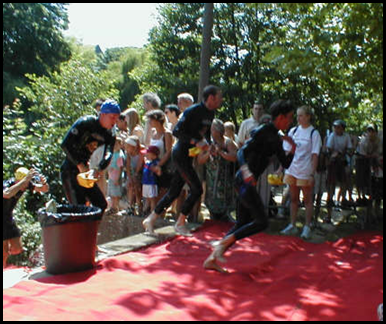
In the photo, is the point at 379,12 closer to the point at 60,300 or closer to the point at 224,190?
the point at 60,300

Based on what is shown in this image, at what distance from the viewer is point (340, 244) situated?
7.07 meters

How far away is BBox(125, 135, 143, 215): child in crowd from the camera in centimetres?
848

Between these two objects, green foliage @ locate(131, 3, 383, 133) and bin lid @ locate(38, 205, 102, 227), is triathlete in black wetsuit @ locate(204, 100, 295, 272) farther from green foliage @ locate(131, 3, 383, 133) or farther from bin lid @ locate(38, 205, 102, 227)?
green foliage @ locate(131, 3, 383, 133)

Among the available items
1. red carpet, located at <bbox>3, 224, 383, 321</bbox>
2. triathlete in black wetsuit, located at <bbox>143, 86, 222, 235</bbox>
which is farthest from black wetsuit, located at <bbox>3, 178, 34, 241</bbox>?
triathlete in black wetsuit, located at <bbox>143, 86, 222, 235</bbox>

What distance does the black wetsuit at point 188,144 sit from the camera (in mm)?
6375

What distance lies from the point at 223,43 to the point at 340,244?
11.8m

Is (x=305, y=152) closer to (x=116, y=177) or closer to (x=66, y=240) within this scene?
(x=116, y=177)

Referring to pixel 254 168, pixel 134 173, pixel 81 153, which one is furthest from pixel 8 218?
pixel 134 173

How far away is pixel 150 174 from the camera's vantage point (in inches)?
319

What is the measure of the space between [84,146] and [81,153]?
3.8 inches

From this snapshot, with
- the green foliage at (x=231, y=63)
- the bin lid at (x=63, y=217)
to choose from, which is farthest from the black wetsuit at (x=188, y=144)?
the green foliage at (x=231, y=63)

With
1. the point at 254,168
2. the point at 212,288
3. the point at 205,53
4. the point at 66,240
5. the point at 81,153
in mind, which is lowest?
the point at 212,288

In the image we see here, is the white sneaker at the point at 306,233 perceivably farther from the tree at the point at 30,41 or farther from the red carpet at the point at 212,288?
the tree at the point at 30,41

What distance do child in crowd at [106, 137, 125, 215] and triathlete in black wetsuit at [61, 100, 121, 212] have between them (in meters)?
2.82
